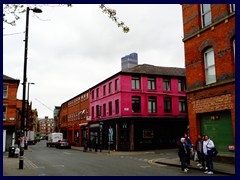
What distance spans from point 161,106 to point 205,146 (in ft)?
70.2

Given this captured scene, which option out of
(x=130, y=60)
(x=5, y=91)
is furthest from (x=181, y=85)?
(x=130, y=60)

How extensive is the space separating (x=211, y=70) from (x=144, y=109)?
58.5 ft

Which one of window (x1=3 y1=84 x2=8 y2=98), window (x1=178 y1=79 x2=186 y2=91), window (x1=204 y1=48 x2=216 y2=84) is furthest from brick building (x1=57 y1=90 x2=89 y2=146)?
window (x1=204 y1=48 x2=216 y2=84)

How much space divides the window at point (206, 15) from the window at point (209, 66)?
1.79 meters

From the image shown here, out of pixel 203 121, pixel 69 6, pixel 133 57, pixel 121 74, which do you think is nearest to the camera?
pixel 69 6

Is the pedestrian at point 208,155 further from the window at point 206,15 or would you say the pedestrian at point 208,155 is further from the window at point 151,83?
the window at point 151,83

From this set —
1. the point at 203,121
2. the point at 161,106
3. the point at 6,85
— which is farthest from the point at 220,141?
the point at 6,85

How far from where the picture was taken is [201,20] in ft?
56.0

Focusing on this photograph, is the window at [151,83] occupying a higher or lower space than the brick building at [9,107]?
higher

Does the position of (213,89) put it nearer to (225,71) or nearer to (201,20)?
(225,71)

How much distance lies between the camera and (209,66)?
53.5 ft

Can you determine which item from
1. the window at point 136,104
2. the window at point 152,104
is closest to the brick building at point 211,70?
the window at point 136,104

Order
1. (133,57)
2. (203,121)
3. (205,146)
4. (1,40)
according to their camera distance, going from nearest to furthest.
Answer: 1. (1,40)
2. (205,146)
3. (203,121)
4. (133,57)

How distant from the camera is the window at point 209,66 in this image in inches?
630
